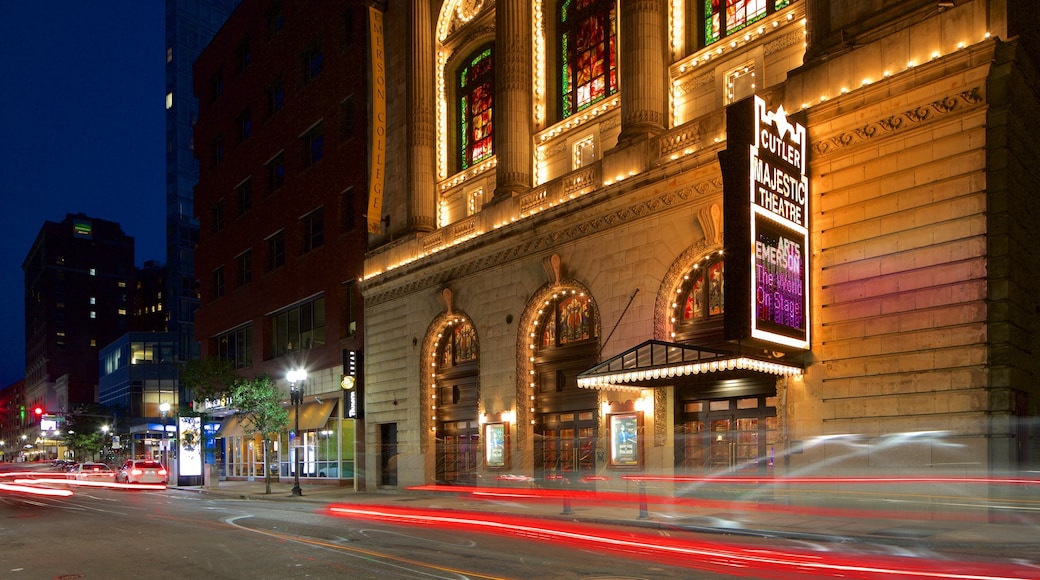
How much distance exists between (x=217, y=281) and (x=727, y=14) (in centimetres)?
4460

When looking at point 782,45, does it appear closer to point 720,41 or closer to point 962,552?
point 720,41

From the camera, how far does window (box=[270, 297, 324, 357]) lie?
46.2 metres

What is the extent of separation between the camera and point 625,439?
87.6ft

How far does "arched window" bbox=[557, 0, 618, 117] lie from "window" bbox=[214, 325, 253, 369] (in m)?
30.5

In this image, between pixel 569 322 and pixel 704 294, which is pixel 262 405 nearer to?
pixel 569 322

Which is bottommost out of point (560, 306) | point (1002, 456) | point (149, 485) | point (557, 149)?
point (149, 485)

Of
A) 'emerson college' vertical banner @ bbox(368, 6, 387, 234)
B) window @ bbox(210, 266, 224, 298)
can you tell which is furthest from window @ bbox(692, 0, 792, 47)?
window @ bbox(210, 266, 224, 298)

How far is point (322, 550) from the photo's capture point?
16250 mm

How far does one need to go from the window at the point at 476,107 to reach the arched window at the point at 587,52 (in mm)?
4166

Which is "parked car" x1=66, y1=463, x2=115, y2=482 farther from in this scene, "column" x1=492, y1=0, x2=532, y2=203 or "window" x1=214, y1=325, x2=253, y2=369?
"column" x1=492, y1=0, x2=532, y2=203

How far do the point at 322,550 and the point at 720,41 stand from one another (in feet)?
58.3

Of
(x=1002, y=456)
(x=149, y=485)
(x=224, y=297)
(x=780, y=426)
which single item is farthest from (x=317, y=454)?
(x=1002, y=456)

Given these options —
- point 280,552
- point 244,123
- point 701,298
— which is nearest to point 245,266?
point 244,123

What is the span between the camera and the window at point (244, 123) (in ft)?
184
